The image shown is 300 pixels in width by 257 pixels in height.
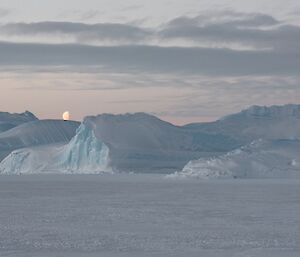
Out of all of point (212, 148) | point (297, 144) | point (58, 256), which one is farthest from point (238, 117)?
point (58, 256)

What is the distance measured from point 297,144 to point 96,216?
56.3 meters

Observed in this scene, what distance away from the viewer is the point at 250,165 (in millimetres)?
74688

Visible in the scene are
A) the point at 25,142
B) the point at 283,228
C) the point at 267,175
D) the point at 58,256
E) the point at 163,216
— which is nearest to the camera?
the point at 58,256

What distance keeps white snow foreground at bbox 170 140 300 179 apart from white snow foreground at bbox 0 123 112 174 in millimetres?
20895

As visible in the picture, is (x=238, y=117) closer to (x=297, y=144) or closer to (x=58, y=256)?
(x=297, y=144)

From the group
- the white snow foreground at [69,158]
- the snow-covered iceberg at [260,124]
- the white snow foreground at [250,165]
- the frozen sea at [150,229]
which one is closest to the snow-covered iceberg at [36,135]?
the white snow foreground at [69,158]

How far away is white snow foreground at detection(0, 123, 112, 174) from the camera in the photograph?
9512 cm

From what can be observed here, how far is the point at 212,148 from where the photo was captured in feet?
411

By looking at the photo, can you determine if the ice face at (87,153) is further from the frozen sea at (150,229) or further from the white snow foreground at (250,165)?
the frozen sea at (150,229)

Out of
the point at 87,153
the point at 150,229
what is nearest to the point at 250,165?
the point at 87,153

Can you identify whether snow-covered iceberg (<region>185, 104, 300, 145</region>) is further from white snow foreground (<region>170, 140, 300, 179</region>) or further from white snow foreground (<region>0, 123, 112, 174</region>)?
white snow foreground (<region>170, 140, 300, 179</region>)

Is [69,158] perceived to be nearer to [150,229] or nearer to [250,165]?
[250,165]

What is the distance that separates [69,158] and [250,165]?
1250 inches

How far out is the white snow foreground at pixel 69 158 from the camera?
95.1 m
